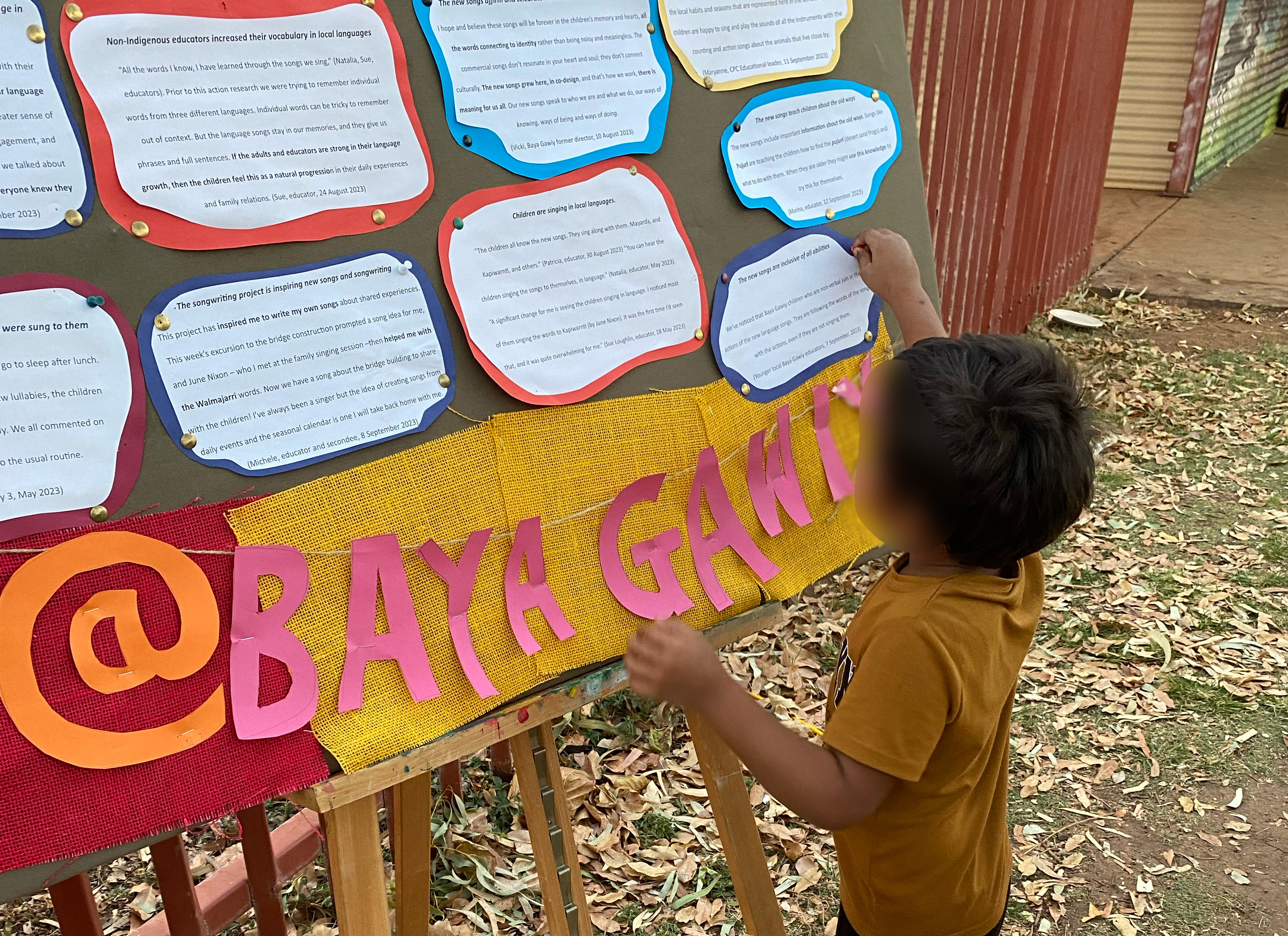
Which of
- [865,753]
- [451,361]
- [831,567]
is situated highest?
[451,361]

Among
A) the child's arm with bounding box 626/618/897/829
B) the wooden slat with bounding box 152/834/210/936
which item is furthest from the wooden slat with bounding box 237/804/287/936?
the child's arm with bounding box 626/618/897/829

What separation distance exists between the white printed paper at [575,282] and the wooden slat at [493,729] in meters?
0.38

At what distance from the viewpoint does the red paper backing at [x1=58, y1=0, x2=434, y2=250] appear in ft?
3.14

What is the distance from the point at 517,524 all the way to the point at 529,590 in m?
0.08

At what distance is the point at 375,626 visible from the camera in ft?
3.76

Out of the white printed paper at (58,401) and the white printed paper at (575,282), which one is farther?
the white printed paper at (575,282)

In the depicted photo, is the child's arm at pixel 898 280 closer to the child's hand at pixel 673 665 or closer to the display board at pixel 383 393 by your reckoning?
the display board at pixel 383 393

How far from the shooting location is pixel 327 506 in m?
1.11

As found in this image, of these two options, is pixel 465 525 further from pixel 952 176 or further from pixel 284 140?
pixel 952 176

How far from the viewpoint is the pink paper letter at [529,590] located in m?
1.26

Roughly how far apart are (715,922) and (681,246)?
1586mm

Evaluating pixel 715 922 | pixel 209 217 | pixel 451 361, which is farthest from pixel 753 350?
pixel 715 922

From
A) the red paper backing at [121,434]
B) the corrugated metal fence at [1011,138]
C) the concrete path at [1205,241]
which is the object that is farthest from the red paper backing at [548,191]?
the concrete path at [1205,241]

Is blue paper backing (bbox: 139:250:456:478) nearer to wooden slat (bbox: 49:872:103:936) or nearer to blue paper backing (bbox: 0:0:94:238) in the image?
blue paper backing (bbox: 0:0:94:238)
